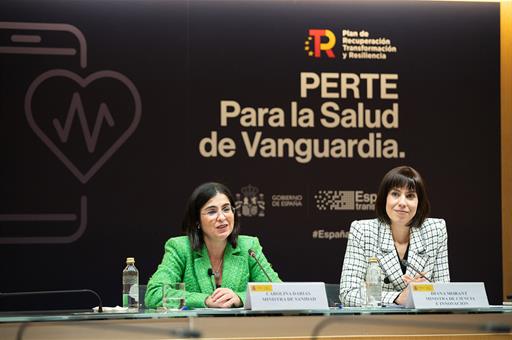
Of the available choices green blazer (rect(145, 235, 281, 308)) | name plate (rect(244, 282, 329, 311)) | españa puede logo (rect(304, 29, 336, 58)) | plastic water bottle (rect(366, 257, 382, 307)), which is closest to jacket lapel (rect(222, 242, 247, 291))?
green blazer (rect(145, 235, 281, 308))

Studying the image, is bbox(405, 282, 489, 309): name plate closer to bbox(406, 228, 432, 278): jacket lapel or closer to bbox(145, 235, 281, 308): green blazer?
bbox(406, 228, 432, 278): jacket lapel

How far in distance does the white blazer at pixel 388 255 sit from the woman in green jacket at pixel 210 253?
0.37 metres

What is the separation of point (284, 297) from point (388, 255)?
1.14 m

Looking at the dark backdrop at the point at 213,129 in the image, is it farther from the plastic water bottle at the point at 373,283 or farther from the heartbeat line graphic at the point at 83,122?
the plastic water bottle at the point at 373,283

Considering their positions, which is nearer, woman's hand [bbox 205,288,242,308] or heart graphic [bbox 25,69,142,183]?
woman's hand [bbox 205,288,242,308]

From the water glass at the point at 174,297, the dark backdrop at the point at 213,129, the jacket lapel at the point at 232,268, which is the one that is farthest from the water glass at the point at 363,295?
the dark backdrop at the point at 213,129

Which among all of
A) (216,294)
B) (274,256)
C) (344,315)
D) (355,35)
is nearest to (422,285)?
(344,315)

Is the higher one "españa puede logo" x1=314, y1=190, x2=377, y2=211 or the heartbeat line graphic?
the heartbeat line graphic

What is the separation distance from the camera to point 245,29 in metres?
5.91

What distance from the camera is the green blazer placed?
3.92m

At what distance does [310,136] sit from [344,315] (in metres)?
3.08

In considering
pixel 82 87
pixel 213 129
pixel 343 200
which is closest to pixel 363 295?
pixel 343 200

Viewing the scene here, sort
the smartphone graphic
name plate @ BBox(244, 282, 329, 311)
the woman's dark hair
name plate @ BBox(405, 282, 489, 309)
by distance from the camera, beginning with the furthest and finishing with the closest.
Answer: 1. the smartphone graphic
2. the woman's dark hair
3. name plate @ BBox(405, 282, 489, 309)
4. name plate @ BBox(244, 282, 329, 311)

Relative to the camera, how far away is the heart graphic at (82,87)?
5.64 m
